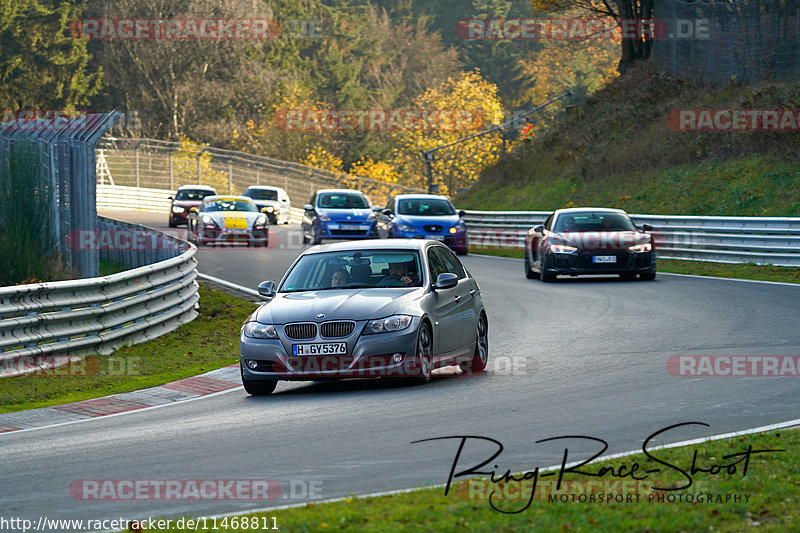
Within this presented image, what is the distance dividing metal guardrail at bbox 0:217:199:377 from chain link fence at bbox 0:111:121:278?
337 millimetres

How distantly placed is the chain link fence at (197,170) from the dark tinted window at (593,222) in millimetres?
41876

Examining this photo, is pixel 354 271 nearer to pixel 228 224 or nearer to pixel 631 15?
pixel 228 224

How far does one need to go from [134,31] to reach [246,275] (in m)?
51.5

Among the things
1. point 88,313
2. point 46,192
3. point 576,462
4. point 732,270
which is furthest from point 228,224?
point 576,462

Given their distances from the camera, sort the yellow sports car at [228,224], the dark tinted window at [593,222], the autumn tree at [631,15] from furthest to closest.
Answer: the autumn tree at [631,15] → the yellow sports car at [228,224] → the dark tinted window at [593,222]

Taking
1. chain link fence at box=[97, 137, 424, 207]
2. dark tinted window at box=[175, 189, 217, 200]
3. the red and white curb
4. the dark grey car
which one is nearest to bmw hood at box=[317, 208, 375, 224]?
dark tinted window at box=[175, 189, 217, 200]

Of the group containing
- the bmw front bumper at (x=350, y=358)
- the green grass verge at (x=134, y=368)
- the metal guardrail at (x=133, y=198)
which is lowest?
the metal guardrail at (x=133, y=198)

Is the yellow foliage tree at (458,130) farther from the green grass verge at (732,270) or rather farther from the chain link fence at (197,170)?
the green grass verge at (732,270)

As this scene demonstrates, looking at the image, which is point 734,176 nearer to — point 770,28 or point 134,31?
point 770,28

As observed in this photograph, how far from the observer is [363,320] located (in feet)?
37.7

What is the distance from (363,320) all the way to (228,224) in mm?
24315

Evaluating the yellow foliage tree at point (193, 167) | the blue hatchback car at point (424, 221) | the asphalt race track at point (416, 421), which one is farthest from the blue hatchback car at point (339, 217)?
the yellow foliage tree at point (193, 167)

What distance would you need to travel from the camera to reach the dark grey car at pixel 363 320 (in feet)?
37.6

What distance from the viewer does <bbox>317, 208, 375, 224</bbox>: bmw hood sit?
34062mm
